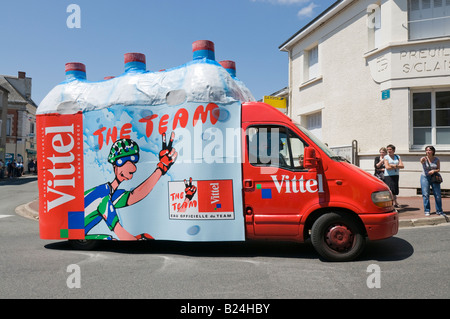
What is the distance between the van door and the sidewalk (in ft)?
13.1

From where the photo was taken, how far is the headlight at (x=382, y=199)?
5160mm

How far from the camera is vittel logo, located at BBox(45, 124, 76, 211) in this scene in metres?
6.04

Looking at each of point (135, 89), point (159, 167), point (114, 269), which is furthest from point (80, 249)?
point (135, 89)

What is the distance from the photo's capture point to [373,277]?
176 inches

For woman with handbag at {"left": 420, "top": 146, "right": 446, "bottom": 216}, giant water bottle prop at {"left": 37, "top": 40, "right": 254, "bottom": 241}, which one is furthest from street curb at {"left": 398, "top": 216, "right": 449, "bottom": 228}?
giant water bottle prop at {"left": 37, "top": 40, "right": 254, "bottom": 241}

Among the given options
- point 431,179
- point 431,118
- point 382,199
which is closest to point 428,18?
point 431,118

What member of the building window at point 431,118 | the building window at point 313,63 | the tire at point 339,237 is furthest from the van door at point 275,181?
the building window at point 313,63

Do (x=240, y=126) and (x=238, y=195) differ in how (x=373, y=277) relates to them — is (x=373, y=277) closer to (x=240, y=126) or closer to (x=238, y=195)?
(x=238, y=195)

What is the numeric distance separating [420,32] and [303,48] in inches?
235

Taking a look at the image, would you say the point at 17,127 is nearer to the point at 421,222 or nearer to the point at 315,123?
the point at 315,123

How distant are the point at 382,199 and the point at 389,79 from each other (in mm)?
8532

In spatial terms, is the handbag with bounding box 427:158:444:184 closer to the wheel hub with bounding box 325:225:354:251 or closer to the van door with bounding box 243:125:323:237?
the wheel hub with bounding box 325:225:354:251

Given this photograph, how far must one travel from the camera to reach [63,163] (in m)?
6.06

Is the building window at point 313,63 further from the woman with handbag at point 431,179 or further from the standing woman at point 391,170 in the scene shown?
the woman with handbag at point 431,179
